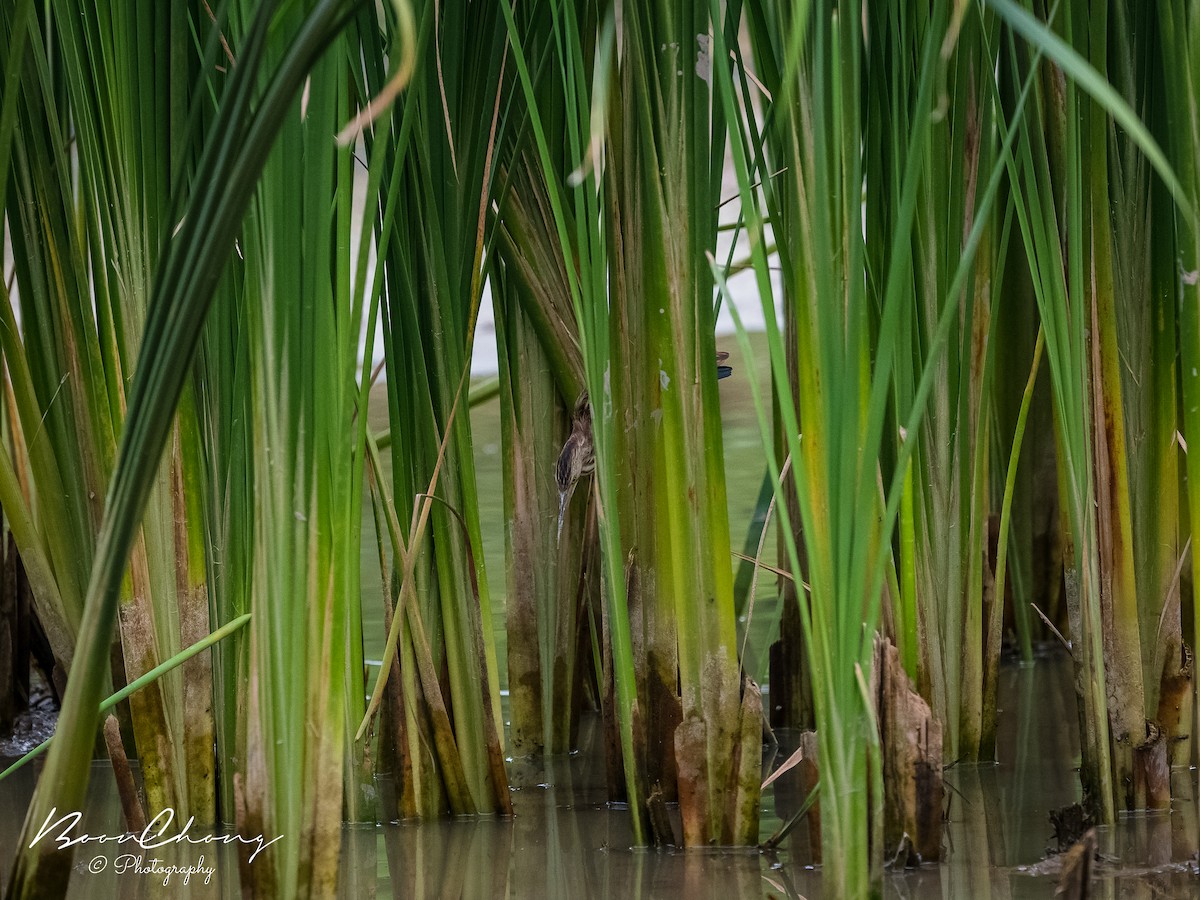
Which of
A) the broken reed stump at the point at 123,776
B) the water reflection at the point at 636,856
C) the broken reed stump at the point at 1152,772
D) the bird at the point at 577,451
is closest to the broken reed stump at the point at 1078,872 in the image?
the water reflection at the point at 636,856

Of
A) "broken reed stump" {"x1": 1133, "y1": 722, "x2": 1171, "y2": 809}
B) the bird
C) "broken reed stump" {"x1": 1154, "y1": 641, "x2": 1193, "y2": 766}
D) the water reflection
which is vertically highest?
the bird

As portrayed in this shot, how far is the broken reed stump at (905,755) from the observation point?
854mm

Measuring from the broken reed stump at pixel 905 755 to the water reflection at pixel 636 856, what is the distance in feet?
0.11

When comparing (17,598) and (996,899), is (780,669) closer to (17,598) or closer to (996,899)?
(996,899)

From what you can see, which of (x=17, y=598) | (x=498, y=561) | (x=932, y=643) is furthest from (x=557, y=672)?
(x=498, y=561)

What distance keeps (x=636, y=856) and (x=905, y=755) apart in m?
0.23

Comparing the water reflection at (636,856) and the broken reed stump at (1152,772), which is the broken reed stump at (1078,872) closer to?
the water reflection at (636,856)

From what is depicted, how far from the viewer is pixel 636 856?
3.08 ft

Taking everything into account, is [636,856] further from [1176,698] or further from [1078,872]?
[1176,698]

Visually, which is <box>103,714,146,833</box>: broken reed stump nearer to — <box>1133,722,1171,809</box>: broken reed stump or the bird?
the bird

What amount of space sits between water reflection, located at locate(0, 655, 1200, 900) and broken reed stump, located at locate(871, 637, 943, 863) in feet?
0.11

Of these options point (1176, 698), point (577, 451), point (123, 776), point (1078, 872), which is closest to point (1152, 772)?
point (1176, 698)

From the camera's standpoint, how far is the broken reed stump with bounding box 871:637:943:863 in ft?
2.80

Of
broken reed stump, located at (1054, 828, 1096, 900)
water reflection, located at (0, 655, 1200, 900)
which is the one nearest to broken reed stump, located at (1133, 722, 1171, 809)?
water reflection, located at (0, 655, 1200, 900)
